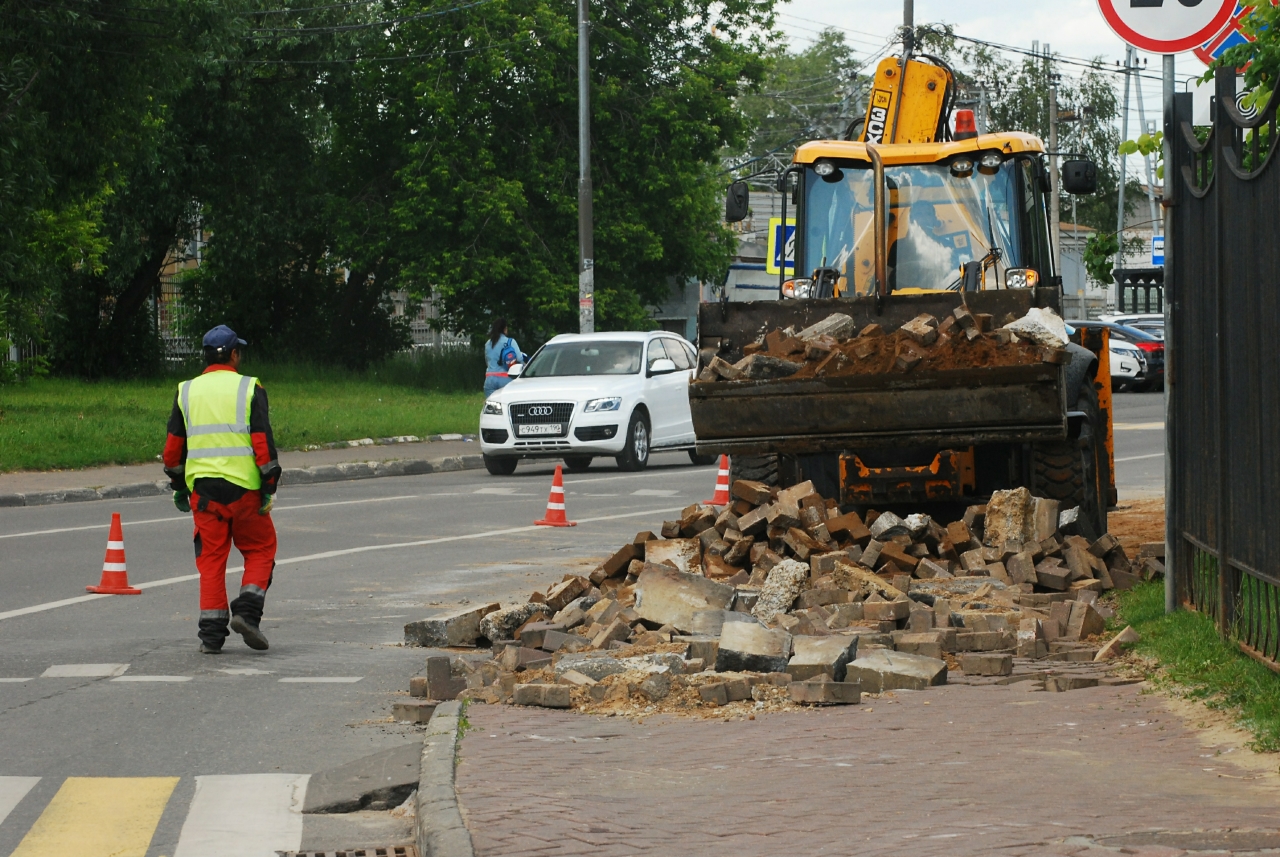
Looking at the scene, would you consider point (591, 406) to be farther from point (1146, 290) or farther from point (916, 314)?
point (1146, 290)

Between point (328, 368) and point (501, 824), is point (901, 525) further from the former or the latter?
point (328, 368)

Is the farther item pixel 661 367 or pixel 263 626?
pixel 661 367

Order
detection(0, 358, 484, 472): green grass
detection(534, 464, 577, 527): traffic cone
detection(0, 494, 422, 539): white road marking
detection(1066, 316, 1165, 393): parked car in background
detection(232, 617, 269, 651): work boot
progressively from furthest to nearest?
1. detection(1066, 316, 1165, 393): parked car in background
2. detection(0, 358, 484, 472): green grass
3. detection(534, 464, 577, 527): traffic cone
4. detection(0, 494, 422, 539): white road marking
5. detection(232, 617, 269, 651): work boot

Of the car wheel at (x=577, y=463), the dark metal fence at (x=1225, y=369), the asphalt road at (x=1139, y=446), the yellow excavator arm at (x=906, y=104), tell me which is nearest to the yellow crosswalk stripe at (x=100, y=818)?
the dark metal fence at (x=1225, y=369)

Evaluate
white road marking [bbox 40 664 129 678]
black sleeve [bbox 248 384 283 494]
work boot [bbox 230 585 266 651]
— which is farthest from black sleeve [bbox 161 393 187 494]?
white road marking [bbox 40 664 129 678]

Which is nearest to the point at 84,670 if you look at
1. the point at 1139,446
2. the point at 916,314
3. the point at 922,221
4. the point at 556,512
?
the point at 916,314

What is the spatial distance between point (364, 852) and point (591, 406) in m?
16.0

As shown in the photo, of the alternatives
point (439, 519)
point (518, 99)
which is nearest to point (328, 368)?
point (518, 99)

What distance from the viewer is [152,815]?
5.93 metres

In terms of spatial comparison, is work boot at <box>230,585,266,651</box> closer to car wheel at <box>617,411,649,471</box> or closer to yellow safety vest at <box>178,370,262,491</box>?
yellow safety vest at <box>178,370,262,491</box>

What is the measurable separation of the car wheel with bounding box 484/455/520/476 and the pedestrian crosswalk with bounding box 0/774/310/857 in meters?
15.4

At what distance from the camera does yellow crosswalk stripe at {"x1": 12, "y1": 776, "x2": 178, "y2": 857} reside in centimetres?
550

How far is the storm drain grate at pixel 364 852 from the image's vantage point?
5465 millimetres

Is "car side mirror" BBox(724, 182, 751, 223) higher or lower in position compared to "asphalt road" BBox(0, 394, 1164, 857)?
higher
